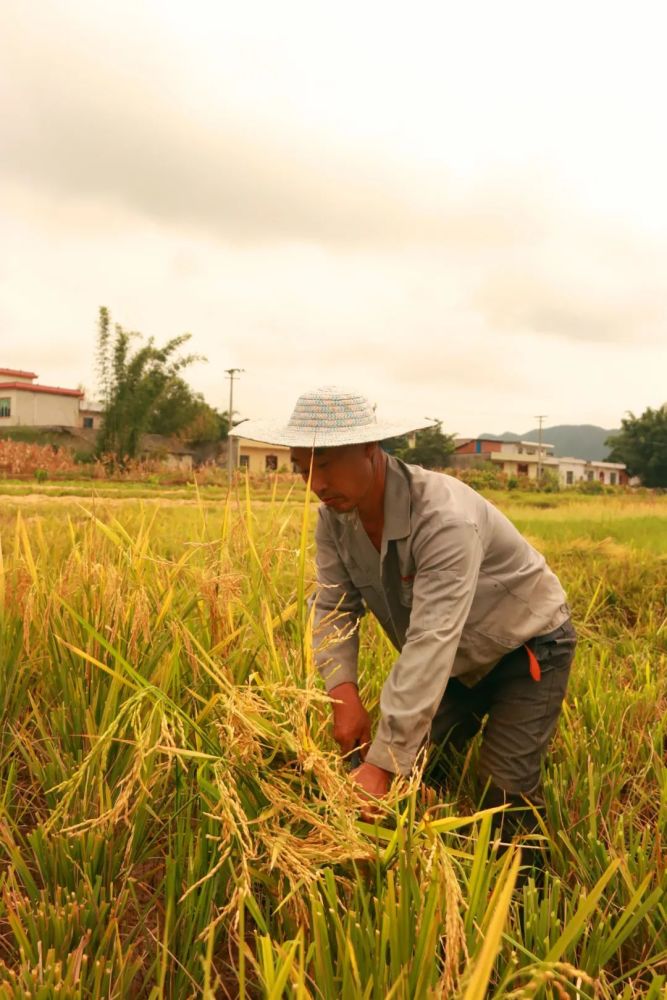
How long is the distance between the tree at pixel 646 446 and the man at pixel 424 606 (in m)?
52.2

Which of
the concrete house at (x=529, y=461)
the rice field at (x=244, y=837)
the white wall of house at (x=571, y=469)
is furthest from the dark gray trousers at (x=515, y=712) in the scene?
the white wall of house at (x=571, y=469)

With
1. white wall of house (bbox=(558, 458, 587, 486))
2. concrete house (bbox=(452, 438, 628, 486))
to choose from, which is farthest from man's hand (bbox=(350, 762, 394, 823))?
white wall of house (bbox=(558, 458, 587, 486))

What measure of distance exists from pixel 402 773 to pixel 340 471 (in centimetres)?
66

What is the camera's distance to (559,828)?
2150mm

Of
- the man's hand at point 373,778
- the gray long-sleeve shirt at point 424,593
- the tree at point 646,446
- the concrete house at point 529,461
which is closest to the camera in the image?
the man's hand at point 373,778

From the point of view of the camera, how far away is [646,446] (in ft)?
169

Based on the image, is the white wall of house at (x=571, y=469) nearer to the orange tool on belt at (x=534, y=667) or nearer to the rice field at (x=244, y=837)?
the orange tool on belt at (x=534, y=667)

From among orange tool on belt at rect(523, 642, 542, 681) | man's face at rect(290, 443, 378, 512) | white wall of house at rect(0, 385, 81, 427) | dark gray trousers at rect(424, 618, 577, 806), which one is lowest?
dark gray trousers at rect(424, 618, 577, 806)

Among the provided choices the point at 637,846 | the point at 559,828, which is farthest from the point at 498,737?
the point at 637,846

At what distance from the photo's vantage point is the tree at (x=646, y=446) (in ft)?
167

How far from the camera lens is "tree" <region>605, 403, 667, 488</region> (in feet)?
167

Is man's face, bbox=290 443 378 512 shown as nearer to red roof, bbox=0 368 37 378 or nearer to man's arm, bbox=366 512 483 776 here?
man's arm, bbox=366 512 483 776

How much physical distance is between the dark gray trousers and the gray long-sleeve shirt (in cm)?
6

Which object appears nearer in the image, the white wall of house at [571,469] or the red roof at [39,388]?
the red roof at [39,388]
